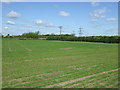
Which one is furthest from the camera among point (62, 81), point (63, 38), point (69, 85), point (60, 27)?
point (60, 27)

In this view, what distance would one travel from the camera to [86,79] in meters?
3.77

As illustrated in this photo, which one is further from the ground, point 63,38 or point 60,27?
point 60,27

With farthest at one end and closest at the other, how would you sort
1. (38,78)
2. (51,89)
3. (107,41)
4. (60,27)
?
(60,27) → (107,41) → (38,78) → (51,89)

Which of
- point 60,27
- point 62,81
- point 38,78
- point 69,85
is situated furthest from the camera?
point 60,27

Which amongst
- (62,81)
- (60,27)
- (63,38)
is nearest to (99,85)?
(62,81)

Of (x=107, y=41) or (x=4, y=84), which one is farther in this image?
(x=107, y=41)

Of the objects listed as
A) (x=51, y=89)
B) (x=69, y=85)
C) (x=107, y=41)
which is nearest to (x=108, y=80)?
(x=69, y=85)

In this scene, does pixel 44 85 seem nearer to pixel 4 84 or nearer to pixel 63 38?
pixel 4 84

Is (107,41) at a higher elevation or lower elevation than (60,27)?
lower

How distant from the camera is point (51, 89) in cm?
304

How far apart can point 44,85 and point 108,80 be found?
2.01 metres

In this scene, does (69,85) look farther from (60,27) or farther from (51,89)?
(60,27)

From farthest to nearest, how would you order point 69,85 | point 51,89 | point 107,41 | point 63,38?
point 63,38, point 107,41, point 69,85, point 51,89

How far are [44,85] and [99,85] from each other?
156 cm
